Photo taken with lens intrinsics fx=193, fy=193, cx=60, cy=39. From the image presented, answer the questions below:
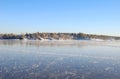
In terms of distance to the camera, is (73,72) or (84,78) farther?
(73,72)

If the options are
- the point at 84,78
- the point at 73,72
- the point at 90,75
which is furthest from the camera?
the point at 73,72

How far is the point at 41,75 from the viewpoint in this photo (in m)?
7.44

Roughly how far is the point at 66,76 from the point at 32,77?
129 centimetres

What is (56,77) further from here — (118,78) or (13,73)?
(118,78)

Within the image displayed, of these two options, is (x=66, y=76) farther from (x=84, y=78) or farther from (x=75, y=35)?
(x=75, y=35)

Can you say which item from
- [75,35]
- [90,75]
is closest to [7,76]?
[90,75]

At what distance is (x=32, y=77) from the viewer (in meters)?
7.11

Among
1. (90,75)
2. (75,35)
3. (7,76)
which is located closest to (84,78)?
(90,75)

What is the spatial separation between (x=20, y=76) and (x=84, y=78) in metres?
2.37

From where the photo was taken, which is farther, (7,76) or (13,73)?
(13,73)

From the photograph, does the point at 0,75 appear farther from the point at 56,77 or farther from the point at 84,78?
the point at 84,78

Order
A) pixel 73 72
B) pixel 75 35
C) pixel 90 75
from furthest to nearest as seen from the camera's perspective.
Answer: pixel 75 35 < pixel 73 72 < pixel 90 75

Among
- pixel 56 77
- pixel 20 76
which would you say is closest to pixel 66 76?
pixel 56 77

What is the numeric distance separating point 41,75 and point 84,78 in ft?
5.42
